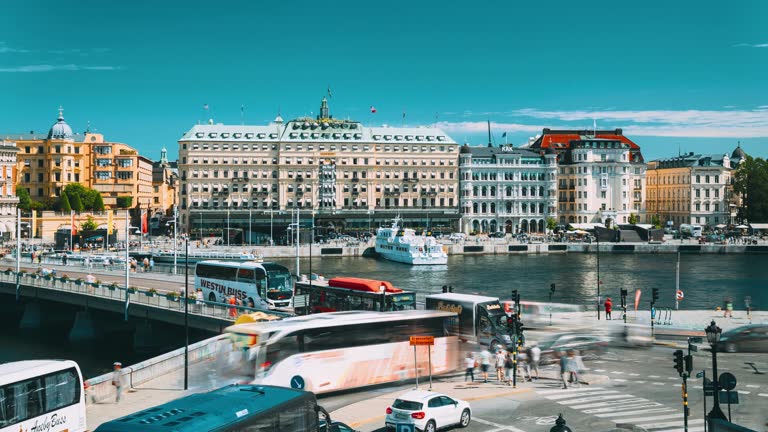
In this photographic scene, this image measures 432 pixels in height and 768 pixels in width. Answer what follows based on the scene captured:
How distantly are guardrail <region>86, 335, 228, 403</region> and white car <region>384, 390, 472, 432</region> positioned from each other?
20.1 feet

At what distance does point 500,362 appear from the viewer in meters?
27.0

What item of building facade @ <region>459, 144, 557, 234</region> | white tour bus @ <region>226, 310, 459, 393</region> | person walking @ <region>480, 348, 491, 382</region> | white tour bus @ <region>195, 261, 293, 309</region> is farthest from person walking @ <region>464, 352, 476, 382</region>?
building facade @ <region>459, 144, 557, 234</region>

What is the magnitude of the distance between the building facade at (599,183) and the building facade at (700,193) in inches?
286

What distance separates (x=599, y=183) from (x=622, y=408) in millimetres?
128915

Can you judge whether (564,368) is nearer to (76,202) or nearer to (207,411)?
(207,411)

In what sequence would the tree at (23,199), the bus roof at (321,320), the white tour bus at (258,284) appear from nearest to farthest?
1. the bus roof at (321,320)
2. the white tour bus at (258,284)
3. the tree at (23,199)

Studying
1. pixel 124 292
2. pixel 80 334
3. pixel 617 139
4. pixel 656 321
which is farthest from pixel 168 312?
pixel 617 139

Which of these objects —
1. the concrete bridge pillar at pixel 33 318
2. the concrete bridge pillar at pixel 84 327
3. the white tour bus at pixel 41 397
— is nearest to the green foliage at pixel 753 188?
the concrete bridge pillar at pixel 84 327

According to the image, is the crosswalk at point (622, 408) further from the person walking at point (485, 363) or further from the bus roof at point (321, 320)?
the bus roof at point (321, 320)

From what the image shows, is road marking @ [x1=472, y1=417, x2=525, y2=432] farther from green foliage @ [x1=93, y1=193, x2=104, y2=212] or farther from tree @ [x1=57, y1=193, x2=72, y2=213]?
green foliage @ [x1=93, y1=193, x2=104, y2=212]

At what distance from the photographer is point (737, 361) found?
97.7 feet

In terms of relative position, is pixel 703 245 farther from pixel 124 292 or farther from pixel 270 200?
pixel 124 292

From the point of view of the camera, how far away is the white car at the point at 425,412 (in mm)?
19625

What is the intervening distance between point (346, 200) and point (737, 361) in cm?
11224
